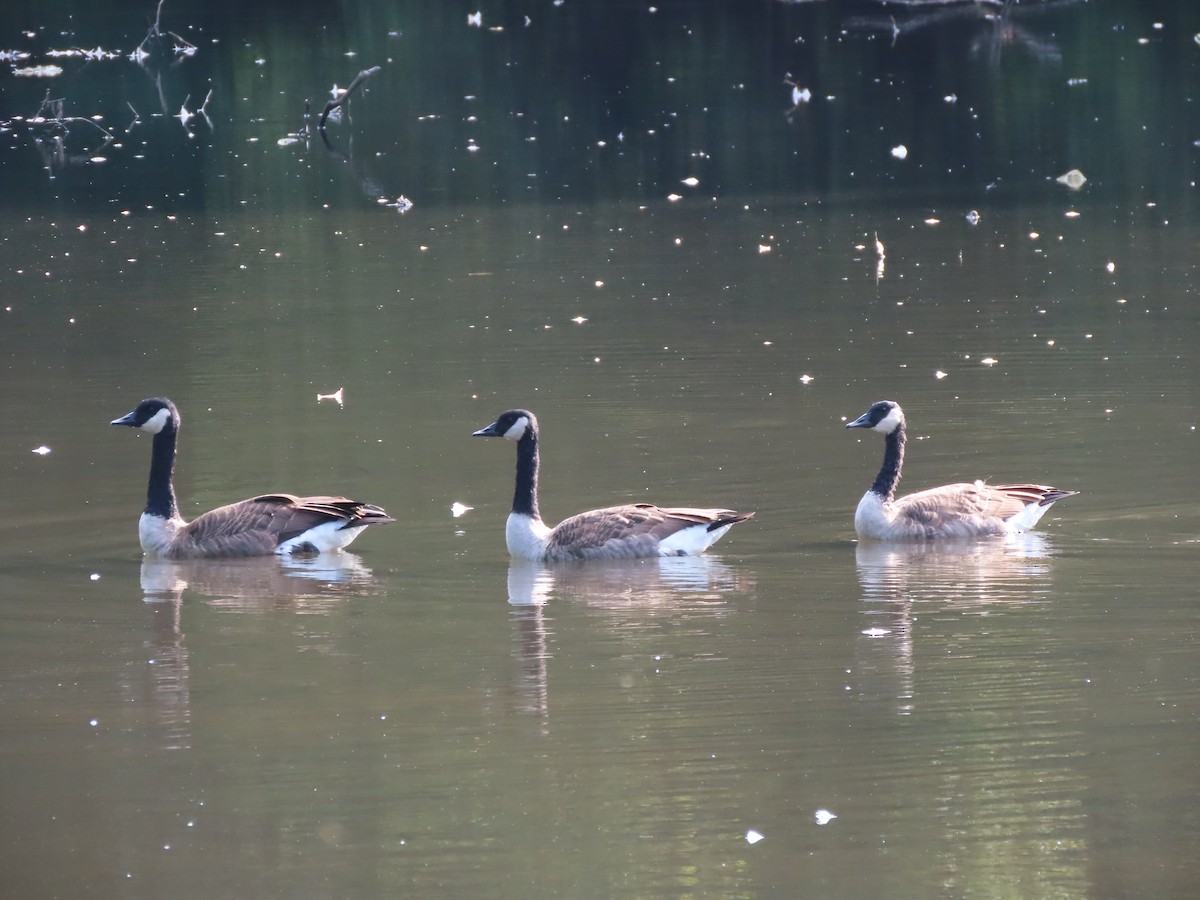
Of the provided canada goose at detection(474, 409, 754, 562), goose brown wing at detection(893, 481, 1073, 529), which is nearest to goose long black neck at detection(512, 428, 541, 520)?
canada goose at detection(474, 409, 754, 562)

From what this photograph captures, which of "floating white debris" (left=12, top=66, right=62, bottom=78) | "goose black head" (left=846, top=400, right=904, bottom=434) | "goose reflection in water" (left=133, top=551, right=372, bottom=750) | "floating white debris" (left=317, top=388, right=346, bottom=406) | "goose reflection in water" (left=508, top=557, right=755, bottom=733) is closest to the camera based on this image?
"goose reflection in water" (left=133, top=551, right=372, bottom=750)

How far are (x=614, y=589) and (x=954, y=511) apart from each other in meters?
2.27

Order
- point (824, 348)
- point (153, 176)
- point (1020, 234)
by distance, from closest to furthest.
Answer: point (824, 348)
point (1020, 234)
point (153, 176)

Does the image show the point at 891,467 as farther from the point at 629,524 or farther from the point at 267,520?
the point at 267,520

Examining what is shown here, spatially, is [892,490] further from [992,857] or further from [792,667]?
[992,857]

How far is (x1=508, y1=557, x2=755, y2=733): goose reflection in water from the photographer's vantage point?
962 centimetres

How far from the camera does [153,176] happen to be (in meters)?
30.0

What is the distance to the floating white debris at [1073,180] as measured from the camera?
26.4 m

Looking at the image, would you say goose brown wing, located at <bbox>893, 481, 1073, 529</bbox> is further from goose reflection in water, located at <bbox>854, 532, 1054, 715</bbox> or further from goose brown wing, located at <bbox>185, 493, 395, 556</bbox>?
goose brown wing, located at <bbox>185, 493, 395, 556</bbox>

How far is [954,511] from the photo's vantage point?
11719 mm

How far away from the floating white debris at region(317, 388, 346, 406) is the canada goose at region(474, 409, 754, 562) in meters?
4.44

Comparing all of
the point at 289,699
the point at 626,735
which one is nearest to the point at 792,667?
the point at 626,735

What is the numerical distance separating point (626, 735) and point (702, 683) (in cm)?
78

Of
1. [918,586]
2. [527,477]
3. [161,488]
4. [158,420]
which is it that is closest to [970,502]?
[918,586]
